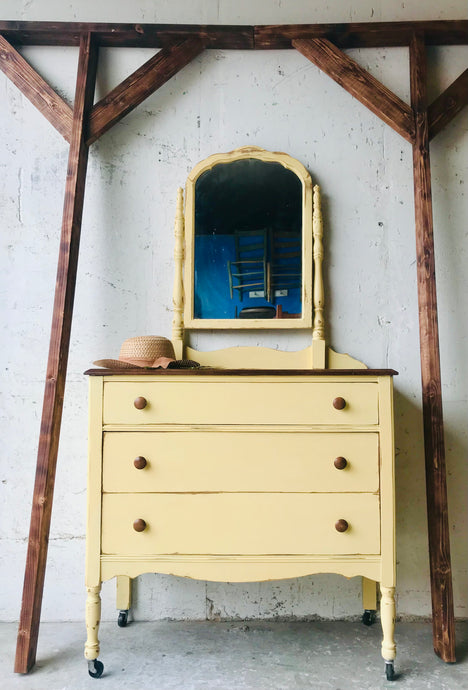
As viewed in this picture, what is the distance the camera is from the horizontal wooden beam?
251cm

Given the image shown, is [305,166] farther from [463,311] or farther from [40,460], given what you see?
[40,460]

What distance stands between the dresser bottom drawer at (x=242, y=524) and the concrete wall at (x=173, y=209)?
0.68 meters

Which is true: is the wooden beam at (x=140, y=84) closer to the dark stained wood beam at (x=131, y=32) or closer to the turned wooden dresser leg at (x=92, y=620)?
the dark stained wood beam at (x=131, y=32)

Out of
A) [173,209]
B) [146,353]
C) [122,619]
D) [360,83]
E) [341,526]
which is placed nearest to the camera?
[341,526]

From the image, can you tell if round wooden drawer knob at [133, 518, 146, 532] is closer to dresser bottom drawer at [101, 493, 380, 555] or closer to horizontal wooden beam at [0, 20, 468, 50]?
dresser bottom drawer at [101, 493, 380, 555]

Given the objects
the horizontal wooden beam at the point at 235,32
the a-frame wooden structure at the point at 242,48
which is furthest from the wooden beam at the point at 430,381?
the horizontal wooden beam at the point at 235,32

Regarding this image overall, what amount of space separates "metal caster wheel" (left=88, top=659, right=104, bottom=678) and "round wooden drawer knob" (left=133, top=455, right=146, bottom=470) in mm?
780

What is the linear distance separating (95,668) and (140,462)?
83cm

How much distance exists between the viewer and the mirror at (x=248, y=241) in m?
2.53

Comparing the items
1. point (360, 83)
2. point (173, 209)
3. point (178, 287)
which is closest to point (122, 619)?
point (178, 287)

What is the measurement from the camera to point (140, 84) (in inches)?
99.4

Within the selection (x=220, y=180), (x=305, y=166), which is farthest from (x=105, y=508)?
(x=305, y=166)

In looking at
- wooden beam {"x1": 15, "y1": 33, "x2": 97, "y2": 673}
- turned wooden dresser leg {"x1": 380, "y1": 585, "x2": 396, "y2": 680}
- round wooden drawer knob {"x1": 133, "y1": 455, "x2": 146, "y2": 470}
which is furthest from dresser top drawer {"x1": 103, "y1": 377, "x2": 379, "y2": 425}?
turned wooden dresser leg {"x1": 380, "y1": 585, "x2": 396, "y2": 680}

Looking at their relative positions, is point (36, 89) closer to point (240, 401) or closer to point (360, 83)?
point (360, 83)
